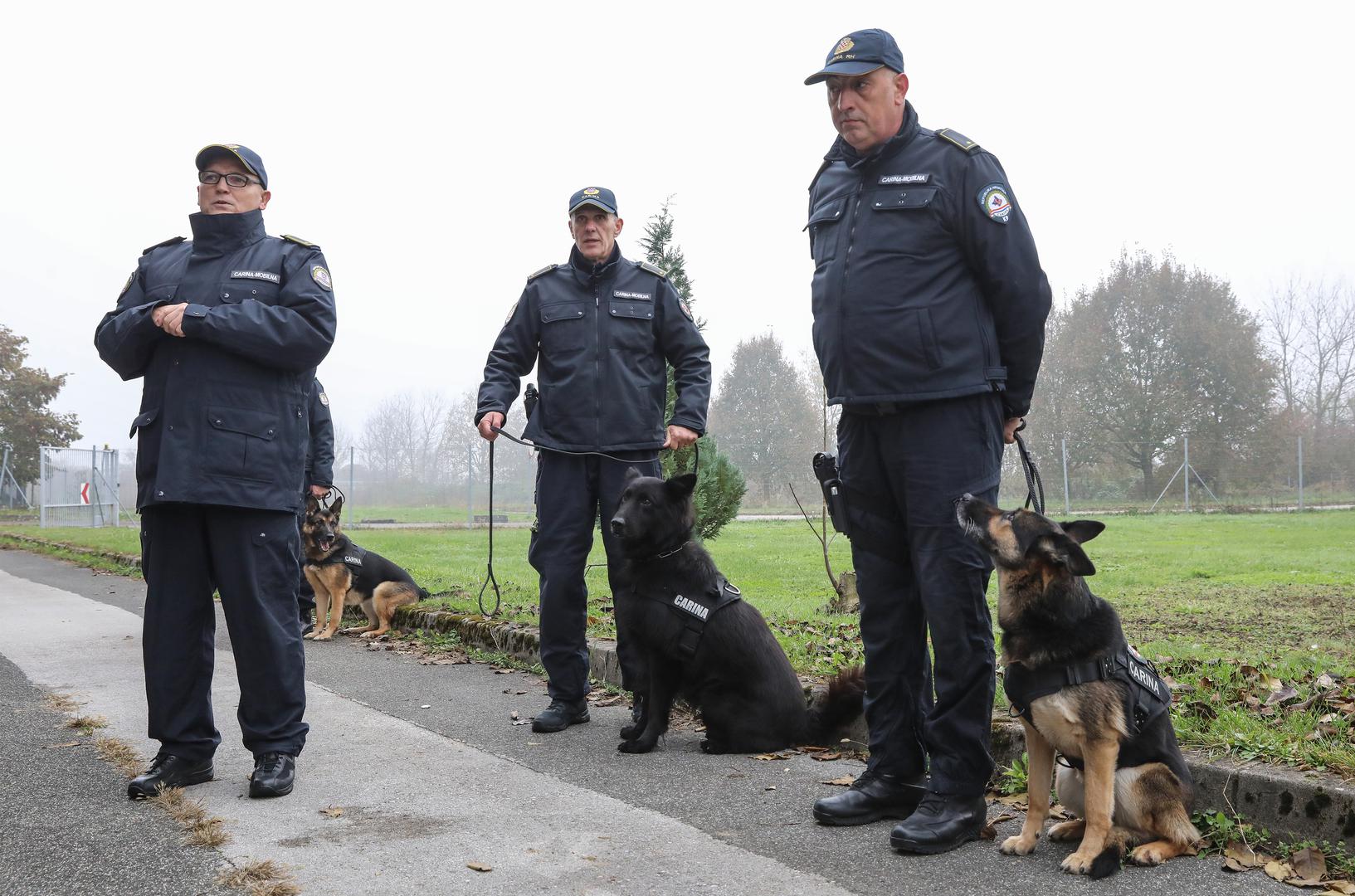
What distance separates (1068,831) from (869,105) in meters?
2.34

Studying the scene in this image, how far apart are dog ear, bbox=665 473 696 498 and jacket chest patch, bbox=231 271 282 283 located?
1790mm

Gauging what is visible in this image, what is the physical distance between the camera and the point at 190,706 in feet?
12.3

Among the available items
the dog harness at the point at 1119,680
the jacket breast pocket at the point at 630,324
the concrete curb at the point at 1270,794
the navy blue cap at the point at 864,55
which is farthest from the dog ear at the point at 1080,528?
the jacket breast pocket at the point at 630,324

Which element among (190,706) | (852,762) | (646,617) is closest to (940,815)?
(852,762)

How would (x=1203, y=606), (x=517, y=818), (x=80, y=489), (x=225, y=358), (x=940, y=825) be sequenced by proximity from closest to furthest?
(x=940, y=825) < (x=517, y=818) < (x=225, y=358) < (x=1203, y=606) < (x=80, y=489)

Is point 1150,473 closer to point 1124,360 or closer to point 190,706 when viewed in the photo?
point 1124,360

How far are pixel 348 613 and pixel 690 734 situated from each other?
5.01 m

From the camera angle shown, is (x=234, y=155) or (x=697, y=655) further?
(x=697, y=655)

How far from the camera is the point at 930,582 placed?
10.6 feet

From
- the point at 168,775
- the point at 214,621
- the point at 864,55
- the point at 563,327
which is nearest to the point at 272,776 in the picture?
the point at 168,775

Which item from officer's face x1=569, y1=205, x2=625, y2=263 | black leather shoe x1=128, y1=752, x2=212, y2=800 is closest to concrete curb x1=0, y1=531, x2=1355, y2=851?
officer's face x1=569, y1=205, x2=625, y2=263

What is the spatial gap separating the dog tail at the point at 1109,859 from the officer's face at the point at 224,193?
11.8 ft

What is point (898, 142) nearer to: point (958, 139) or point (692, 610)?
point (958, 139)

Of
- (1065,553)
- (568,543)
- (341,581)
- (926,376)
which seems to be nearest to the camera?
(1065,553)
